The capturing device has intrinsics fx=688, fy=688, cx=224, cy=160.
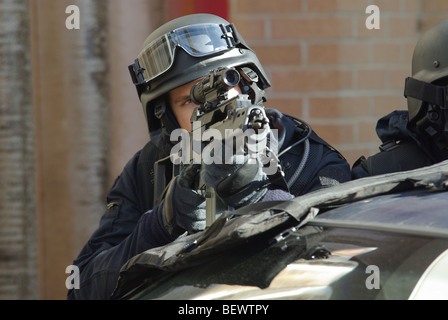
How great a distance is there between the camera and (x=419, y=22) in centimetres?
363

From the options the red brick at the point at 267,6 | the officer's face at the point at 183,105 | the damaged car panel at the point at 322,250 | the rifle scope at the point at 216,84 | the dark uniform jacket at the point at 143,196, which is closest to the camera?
the damaged car panel at the point at 322,250

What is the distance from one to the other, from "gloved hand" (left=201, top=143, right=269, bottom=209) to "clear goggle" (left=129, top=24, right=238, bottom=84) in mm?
741

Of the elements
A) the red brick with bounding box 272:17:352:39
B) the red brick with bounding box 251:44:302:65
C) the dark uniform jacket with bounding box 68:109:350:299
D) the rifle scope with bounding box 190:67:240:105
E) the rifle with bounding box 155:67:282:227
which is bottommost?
the dark uniform jacket with bounding box 68:109:350:299

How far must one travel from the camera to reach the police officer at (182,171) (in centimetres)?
192

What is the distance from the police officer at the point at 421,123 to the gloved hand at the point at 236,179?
0.76m

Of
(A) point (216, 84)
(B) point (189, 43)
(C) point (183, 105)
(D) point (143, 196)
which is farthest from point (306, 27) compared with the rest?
(A) point (216, 84)

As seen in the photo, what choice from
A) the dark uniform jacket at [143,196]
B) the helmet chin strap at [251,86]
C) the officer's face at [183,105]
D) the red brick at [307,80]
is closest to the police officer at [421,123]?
the dark uniform jacket at [143,196]

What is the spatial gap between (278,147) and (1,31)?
2.04 metres

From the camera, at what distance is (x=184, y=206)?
191 cm

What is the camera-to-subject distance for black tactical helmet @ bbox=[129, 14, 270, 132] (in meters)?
2.43

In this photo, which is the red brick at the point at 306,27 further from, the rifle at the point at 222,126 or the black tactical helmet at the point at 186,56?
the rifle at the point at 222,126

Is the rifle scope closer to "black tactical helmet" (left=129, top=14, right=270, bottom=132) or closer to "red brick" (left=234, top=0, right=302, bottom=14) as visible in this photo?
"black tactical helmet" (left=129, top=14, right=270, bottom=132)

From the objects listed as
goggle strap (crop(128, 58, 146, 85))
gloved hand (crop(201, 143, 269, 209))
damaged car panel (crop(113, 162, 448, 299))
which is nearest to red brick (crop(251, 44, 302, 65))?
goggle strap (crop(128, 58, 146, 85))

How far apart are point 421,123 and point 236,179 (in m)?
1.08
